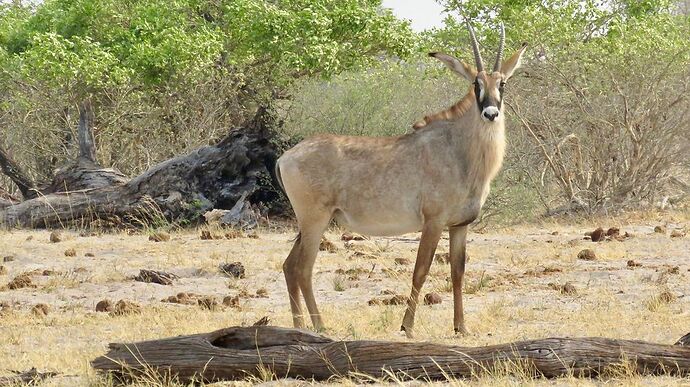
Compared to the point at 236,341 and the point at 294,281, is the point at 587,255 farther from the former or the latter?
the point at 236,341

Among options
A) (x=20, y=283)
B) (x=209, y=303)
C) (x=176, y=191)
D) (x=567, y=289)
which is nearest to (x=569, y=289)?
(x=567, y=289)

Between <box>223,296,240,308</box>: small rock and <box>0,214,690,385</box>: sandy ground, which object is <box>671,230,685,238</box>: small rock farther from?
<box>223,296,240,308</box>: small rock

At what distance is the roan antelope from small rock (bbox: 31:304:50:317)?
2.46 m

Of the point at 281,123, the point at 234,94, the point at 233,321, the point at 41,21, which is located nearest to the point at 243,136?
the point at 281,123

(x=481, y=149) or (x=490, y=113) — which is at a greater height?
(x=490, y=113)

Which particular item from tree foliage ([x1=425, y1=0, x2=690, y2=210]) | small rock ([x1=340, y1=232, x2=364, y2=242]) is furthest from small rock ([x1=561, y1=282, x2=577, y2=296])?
tree foliage ([x1=425, y1=0, x2=690, y2=210])

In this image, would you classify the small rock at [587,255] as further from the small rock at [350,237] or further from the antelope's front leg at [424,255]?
the antelope's front leg at [424,255]

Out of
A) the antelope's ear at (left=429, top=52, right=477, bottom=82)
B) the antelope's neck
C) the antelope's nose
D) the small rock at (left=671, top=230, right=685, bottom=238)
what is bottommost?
the small rock at (left=671, top=230, right=685, bottom=238)

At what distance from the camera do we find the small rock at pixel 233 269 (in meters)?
12.2

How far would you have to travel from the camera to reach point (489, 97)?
8531mm

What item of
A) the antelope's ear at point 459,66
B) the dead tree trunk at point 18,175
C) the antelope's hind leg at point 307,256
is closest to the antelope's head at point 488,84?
the antelope's ear at point 459,66

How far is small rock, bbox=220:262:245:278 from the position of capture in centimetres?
1223

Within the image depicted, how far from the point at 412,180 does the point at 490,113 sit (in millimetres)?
900

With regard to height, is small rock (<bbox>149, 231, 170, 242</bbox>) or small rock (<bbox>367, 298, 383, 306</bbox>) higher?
small rock (<bbox>149, 231, 170, 242</bbox>)
